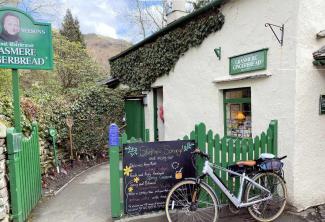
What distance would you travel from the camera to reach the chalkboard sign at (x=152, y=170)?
12.6ft

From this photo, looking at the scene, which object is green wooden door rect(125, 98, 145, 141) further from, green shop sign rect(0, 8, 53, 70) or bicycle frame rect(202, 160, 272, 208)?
bicycle frame rect(202, 160, 272, 208)

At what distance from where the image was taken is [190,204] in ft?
11.9

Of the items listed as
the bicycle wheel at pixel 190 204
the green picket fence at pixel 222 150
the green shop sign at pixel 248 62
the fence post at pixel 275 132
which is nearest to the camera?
the bicycle wheel at pixel 190 204

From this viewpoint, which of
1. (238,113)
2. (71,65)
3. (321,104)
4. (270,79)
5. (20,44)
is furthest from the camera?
(71,65)

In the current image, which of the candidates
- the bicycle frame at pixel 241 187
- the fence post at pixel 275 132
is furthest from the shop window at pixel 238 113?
the bicycle frame at pixel 241 187

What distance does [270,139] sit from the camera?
4527 millimetres

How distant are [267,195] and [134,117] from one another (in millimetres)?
6964

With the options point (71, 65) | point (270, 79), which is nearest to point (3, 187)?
point (270, 79)

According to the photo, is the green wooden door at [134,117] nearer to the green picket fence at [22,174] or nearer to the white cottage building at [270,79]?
the white cottage building at [270,79]

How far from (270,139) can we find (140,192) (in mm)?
2419

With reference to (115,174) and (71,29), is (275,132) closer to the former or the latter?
(115,174)

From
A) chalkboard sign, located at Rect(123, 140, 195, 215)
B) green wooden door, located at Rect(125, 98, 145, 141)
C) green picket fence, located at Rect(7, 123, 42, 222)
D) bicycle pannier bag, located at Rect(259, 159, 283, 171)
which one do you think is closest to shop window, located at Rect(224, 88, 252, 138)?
bicycle pannier bag, located at Rect(259, 159, 283, 171)

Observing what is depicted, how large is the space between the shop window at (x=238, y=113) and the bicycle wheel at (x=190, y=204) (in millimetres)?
2221

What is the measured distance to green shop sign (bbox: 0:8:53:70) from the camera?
396 cm
